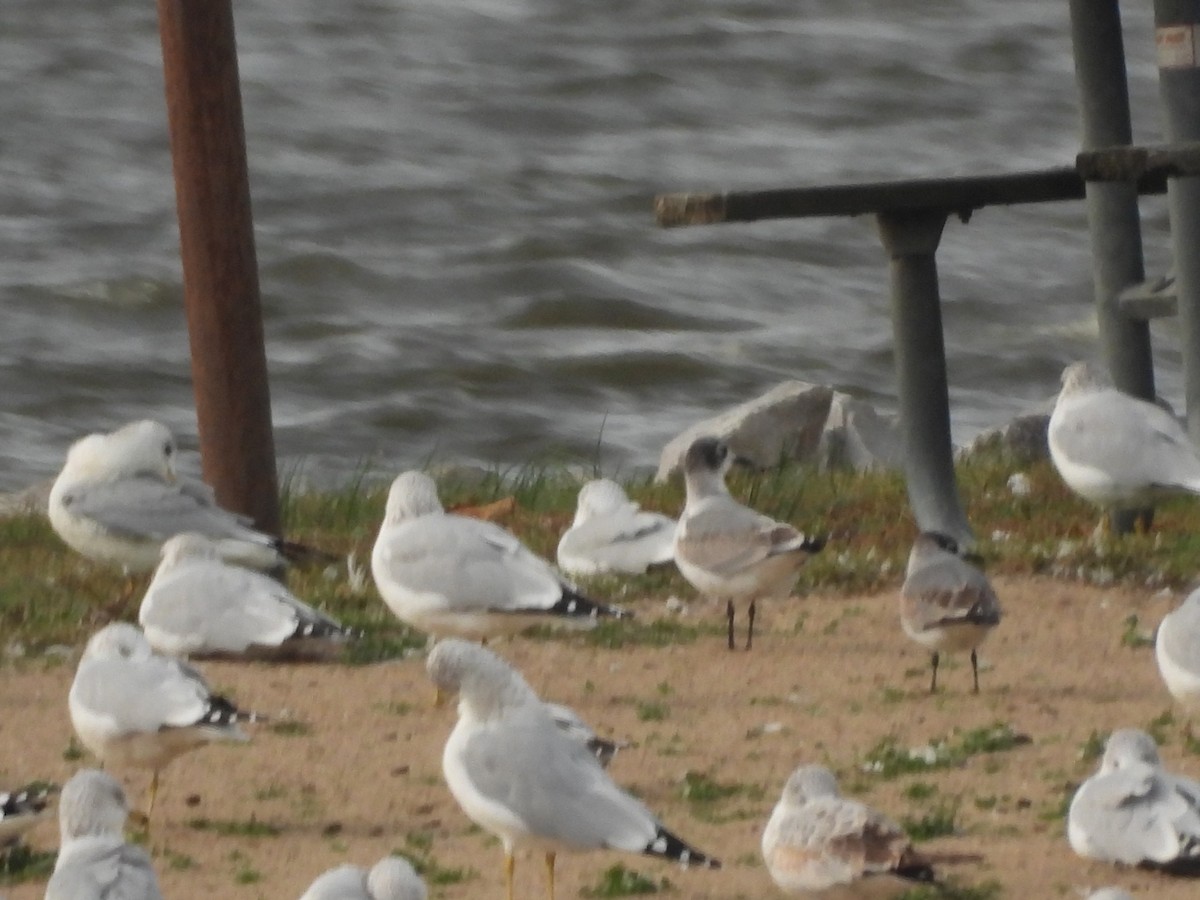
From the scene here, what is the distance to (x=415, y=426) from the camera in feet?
63.2

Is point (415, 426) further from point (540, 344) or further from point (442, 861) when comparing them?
point (442, 861)

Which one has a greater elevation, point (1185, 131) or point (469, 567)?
point (1185, 131)

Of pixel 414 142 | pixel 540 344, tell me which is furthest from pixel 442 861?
pixel 414 142

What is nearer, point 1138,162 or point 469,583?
point 469,583

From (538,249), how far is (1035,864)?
17.8 m

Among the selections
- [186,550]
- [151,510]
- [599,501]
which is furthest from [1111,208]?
[186,550]

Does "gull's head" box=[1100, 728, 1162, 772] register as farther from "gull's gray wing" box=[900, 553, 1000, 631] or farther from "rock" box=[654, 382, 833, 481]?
"rock" box=[654, 382, 833, 481]

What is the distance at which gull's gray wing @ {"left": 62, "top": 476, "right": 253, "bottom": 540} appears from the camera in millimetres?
8953

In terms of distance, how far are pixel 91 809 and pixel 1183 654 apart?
2.94 meters

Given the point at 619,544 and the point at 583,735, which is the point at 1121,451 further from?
the point at 583,735

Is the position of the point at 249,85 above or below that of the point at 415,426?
above

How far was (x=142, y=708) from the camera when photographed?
6.32 meters

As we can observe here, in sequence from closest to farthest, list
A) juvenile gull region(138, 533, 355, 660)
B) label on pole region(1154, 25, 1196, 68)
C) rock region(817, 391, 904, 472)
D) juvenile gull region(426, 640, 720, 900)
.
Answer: juvenile gull region(426, 640, 720, 900) < juvenile gull region(138, 533, 355, 660) < label on pole region(1154, 25, 1196, 68) < rock region(817, 391, 904, 472)

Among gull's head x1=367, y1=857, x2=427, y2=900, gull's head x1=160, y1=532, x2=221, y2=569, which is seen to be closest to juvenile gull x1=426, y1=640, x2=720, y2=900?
gull's head x1=367, y1=857, x2=427, y2=900
